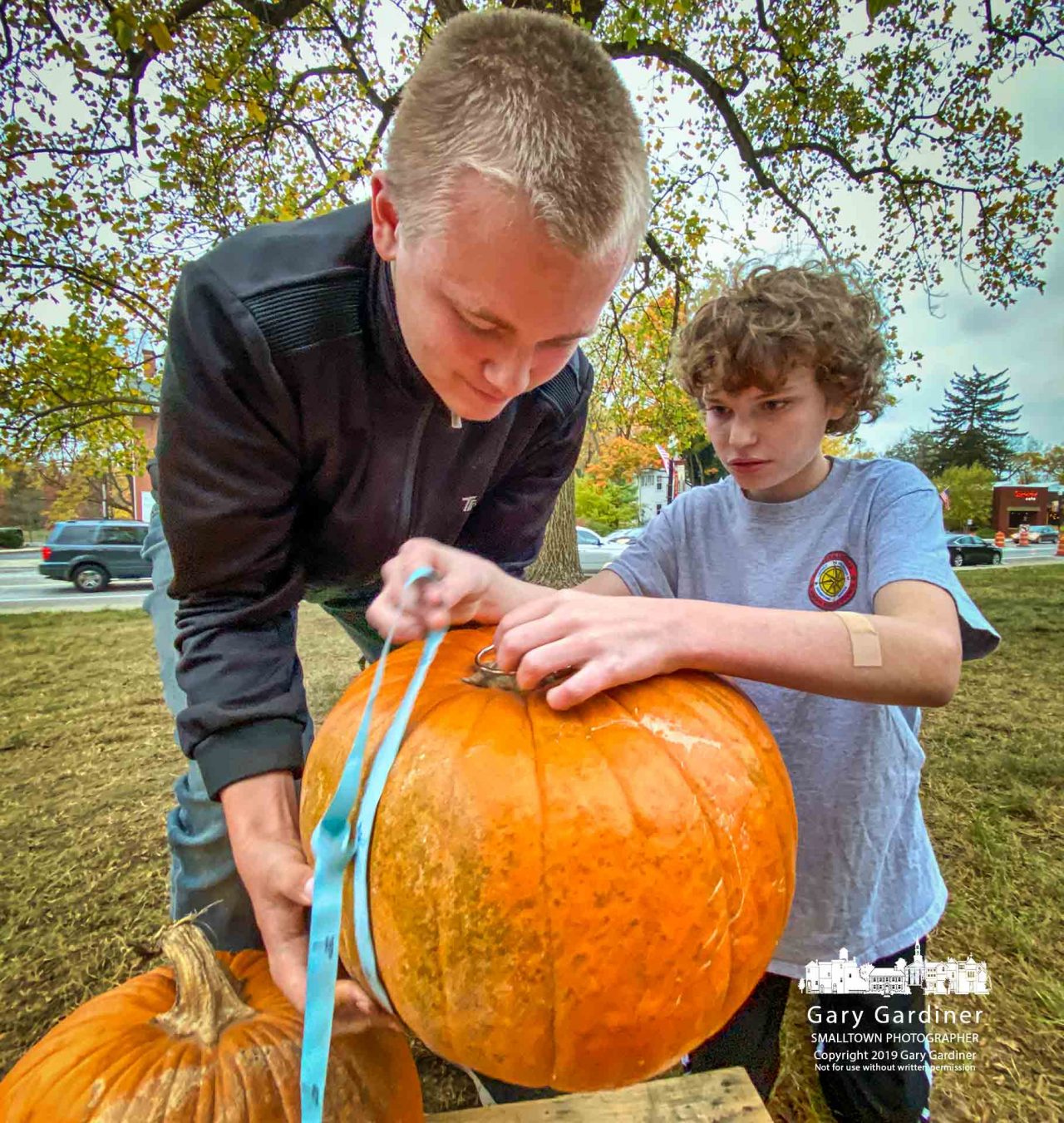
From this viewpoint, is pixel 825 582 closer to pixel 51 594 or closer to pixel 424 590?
pixel 424 590

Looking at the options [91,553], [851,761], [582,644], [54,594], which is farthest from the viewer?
[91,553]

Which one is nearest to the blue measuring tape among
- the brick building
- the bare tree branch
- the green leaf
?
the green leaf


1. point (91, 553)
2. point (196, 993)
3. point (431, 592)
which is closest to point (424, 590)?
Answer: point (431, 592)

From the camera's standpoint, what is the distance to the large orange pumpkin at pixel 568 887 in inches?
30.9

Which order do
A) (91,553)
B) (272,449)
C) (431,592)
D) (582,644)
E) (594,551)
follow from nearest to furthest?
1. (582,644)
2. (431,592)
3. (272,449)
4. (594,551)
5. (91,553)

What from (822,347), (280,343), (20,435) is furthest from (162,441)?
(20,435)

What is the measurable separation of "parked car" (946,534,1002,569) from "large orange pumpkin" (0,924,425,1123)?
27.1 m

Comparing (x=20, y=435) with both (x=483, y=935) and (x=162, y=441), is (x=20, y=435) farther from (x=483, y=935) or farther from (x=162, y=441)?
(x=483, y=935)

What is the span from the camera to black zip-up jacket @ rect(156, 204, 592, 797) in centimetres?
117

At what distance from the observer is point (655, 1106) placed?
1349 millimetres

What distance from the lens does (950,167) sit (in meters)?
7.61

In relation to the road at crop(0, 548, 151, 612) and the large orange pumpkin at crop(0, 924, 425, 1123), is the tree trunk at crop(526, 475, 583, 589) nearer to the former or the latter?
the large orange pumpkin at crop(0, 924, 425, 1123)

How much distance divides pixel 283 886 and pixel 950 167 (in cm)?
952

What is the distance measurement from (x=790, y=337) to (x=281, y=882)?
1526mm
